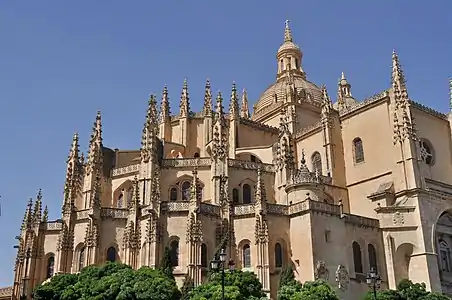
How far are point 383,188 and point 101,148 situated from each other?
22967 mm

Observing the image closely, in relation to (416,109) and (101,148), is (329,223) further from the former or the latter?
(101,148)

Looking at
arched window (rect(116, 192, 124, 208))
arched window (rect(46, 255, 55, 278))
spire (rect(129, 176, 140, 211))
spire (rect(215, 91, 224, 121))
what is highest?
spire (rect(215, 91, 224, 121))

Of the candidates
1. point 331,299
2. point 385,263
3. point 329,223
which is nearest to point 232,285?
point 331,299

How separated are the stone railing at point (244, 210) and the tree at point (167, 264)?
5.51 metres

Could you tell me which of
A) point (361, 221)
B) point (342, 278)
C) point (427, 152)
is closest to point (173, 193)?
point (361, 221)

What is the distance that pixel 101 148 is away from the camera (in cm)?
4781

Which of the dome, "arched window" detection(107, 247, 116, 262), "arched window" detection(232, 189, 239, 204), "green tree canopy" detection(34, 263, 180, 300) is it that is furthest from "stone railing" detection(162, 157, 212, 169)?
the dome

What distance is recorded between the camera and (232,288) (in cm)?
3070

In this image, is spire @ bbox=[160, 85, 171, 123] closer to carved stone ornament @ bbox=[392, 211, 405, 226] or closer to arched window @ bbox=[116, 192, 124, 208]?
arched window @ bbox=[116, 192, 124, 208]

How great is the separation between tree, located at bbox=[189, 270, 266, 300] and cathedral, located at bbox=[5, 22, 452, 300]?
368 centimetres

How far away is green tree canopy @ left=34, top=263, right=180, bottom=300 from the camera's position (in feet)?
104

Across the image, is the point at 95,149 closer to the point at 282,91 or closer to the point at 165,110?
the point at 165,110

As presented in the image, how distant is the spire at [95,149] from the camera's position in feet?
153

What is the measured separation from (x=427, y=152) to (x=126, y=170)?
24.6 metres
